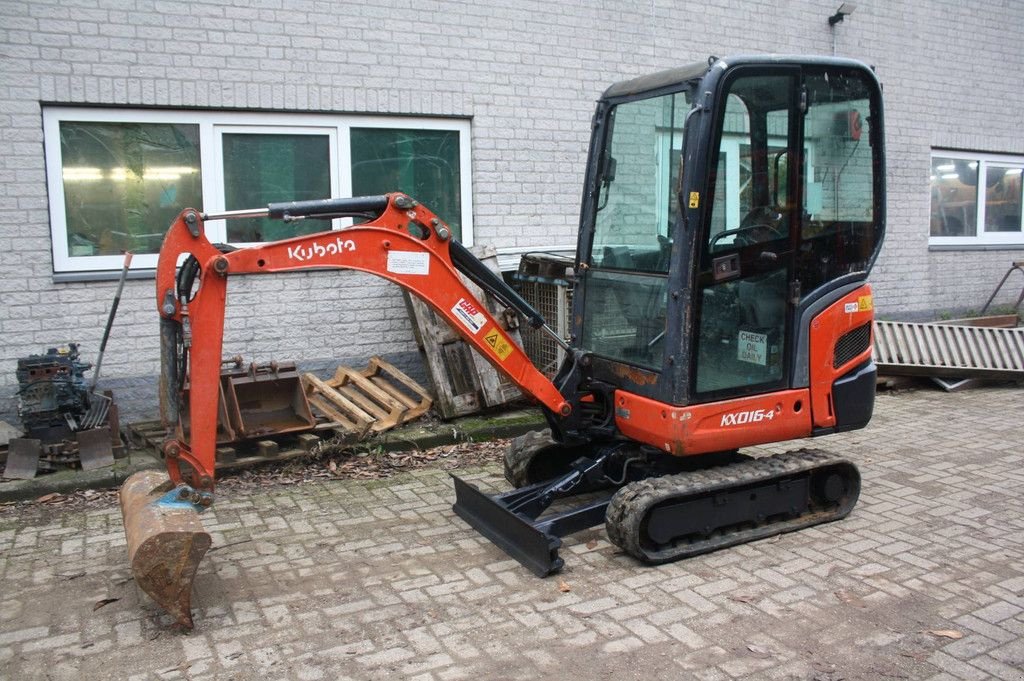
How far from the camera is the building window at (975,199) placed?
473 inches

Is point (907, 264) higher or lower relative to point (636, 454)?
higher

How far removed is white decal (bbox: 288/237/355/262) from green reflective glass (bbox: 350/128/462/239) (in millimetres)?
3638

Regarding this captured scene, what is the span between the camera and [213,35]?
23.6 feet

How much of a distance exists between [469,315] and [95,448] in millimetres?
3216

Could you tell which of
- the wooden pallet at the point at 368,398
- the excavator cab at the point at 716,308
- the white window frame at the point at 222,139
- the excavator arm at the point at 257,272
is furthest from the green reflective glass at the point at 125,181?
the excavator cab at the point at 716,308

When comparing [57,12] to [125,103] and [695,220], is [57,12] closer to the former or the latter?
[125,103]

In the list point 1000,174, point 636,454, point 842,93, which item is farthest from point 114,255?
point 1000,174

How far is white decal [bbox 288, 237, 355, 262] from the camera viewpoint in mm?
4348

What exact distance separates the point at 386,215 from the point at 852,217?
2757 millimetres

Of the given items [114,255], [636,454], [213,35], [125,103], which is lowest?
[636,454]

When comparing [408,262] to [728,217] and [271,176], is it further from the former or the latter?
[271,176]

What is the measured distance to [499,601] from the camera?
435cm

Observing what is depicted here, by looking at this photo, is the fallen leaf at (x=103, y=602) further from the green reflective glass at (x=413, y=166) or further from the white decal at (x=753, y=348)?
the green reflective glass at (x=413, y=166)

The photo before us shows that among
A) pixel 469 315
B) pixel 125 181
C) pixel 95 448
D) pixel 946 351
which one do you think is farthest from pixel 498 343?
pixel 946 351
